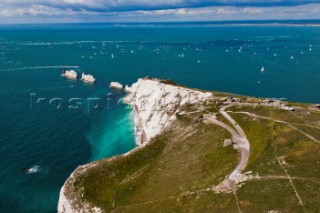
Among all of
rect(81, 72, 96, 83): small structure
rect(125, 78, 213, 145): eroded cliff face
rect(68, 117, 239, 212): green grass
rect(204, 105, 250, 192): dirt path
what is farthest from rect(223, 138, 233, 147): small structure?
rect(81, 72, 96, 83): small structure

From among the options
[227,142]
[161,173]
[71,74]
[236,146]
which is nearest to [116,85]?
[71,74]

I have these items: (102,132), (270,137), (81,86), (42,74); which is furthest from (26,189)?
(42,74)

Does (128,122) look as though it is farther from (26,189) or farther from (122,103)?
(26,189)

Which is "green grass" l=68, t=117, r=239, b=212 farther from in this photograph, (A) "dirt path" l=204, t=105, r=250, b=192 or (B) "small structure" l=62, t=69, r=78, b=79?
(B) "small structure" l=62, t=69, r=78, b=79

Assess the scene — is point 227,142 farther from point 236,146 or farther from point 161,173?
point 161,173

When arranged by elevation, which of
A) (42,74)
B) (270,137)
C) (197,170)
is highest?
(270,137)

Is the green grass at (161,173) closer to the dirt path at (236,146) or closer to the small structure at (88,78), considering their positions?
the dirt path at (236,146)
